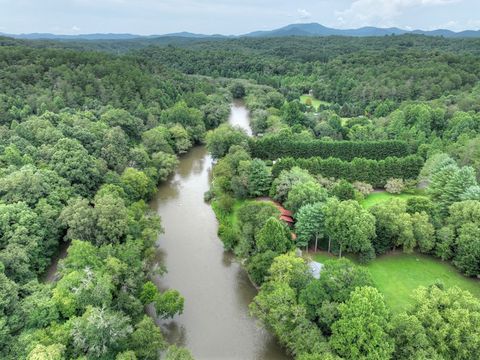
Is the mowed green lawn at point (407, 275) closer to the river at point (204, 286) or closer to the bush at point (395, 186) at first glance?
the river at point (204, 286)

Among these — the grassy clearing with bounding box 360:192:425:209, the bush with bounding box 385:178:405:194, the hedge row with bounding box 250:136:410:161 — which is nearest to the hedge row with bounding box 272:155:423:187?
the bush with bounding box 385:178:405:194

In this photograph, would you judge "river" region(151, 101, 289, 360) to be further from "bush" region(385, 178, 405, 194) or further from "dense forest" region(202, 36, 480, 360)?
"bush" region(385, 178, 405, 194)

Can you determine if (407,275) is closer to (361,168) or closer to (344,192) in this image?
(344,192)

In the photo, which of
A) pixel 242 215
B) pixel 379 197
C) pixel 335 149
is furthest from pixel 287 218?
pixel 335 149

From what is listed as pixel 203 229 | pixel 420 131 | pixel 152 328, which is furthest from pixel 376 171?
pixel 152 328

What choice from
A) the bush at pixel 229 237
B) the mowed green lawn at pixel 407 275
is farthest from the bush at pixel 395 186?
the bush at pixel 229 237

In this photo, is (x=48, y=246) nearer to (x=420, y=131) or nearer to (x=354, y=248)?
(x=354, y=248)

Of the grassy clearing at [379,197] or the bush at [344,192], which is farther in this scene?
the grassy clearing at [379,197]
